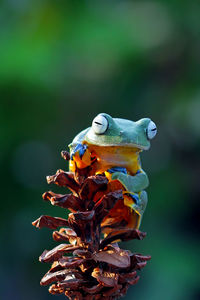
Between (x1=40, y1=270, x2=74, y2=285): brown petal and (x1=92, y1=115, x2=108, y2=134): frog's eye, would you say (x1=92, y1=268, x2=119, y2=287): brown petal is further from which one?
(x1=92, y1=115, x2=108, y2=134): frog's eye

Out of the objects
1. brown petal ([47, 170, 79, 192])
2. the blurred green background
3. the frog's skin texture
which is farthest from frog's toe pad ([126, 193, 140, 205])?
the blurred green background

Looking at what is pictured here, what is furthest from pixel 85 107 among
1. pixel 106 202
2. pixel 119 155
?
pixel 106 202

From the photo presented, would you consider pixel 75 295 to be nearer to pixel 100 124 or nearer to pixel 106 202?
pixel 106 202

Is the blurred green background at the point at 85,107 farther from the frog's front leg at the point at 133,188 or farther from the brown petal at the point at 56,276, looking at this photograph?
the brown petal at the point at 56,276

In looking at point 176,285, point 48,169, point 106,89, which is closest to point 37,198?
point 48,169

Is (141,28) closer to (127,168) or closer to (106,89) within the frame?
(106,89)

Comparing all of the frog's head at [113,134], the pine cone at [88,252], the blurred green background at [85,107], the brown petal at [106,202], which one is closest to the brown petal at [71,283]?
the pine cone at [88,252]
